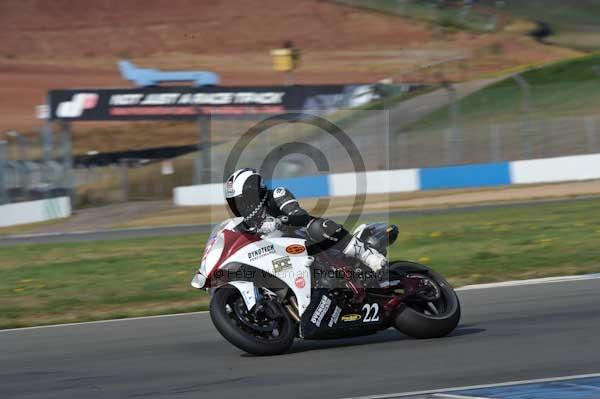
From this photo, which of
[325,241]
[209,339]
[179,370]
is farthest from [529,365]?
[209,339]

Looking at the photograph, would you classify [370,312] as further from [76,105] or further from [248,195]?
[76,105]

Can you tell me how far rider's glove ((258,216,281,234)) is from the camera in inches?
293

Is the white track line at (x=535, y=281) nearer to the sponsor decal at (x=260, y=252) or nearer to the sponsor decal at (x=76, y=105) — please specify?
the sponsor decal at (x=260, y=252)

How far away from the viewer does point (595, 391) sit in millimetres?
5680

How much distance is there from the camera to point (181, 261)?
50.1ft

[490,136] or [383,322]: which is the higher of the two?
Result: [490,136]

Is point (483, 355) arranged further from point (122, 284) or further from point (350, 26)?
point (350, 26)

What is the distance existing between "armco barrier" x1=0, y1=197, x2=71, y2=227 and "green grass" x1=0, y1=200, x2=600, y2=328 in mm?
6311

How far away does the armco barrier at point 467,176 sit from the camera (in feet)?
85.2

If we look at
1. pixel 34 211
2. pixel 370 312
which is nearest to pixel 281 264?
pixel 370 312

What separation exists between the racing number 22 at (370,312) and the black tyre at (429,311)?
0.63 ft

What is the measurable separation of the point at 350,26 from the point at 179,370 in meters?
50.0

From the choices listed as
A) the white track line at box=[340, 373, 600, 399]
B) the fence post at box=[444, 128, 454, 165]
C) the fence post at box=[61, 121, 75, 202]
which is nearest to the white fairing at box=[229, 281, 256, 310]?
the white track line at box=[340, 373, 600, 399]

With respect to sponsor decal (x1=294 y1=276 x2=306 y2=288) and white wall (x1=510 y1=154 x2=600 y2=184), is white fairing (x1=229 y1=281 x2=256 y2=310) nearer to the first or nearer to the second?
sponsor decal (x1=294 y1=276 x2=306 y2=288)
